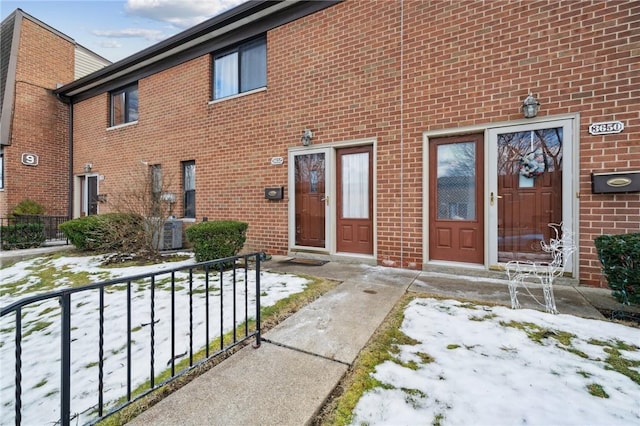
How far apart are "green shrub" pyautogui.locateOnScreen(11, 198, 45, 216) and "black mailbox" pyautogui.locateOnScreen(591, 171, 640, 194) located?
49.4 ft

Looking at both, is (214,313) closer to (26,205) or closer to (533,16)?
(533,16)

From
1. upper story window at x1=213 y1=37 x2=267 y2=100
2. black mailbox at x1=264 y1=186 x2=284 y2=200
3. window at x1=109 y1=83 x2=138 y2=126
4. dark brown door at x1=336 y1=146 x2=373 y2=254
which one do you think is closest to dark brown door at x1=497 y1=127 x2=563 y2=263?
dark brown door at x1=336 y1=146 x2=373 y2=254

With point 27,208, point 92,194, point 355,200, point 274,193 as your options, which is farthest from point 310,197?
point 27,208

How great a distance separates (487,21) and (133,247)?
7.93m

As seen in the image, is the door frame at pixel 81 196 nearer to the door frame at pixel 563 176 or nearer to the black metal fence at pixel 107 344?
the black metal fence at pixel 107 344

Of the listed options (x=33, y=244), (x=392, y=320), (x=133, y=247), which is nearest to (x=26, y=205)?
(x=33, y=244)

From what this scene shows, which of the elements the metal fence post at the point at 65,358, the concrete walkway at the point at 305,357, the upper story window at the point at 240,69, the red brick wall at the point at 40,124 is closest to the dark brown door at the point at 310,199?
the concrete walkway at the point at 305,357

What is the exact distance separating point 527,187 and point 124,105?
477 inches

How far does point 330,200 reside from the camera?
6133 millimetres

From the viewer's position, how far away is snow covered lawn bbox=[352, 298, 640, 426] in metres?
1.68

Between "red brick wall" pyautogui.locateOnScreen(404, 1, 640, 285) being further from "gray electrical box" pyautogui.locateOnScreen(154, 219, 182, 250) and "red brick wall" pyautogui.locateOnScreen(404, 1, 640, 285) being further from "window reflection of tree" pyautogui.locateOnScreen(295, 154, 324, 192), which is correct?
"gray electrical box" pyautogui.locateOnScreen(154, 219, 182, 250)

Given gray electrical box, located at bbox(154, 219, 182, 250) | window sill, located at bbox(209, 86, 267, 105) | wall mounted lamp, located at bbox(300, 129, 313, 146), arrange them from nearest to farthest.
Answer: wall mounted lamp, located at bbox(300, 129, 313, 146)
window sill, located at bbox(209, 86, 267, 105)
gray electrical box, located at bbox(154, 219, 182, 250)

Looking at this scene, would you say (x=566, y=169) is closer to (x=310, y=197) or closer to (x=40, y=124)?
(x=310, y=197)

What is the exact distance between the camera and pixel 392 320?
3033 millimetres
